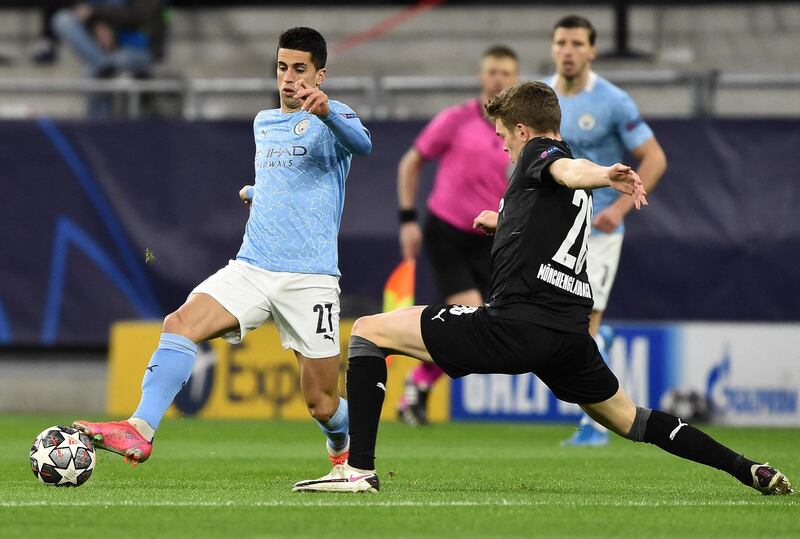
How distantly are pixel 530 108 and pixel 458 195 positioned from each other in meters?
4.66

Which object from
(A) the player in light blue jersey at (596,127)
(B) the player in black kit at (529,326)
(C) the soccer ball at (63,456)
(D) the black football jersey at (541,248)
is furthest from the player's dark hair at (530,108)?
(A) the player in light blue jersey at (596,127)

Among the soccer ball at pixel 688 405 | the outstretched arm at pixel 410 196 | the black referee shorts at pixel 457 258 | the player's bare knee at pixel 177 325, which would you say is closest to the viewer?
the player's bare knee at pixel 177 325

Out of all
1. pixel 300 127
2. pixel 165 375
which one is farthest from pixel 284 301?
pixel 300 127

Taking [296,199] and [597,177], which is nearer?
[597,177]

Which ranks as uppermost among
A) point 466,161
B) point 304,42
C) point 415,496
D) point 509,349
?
point 304,42

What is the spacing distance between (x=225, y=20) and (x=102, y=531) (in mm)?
13004

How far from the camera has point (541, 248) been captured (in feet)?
20.3

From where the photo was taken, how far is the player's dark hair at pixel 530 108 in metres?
6.27

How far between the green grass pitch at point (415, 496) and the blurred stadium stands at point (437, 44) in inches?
251

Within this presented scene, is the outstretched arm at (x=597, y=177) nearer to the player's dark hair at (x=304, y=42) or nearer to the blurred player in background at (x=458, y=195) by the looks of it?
the player's dark hair at (x=304, y=42)

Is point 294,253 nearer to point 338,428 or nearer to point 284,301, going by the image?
point 284,301

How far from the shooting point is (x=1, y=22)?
18.1 metres

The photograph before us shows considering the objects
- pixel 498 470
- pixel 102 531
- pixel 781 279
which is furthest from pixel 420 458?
pixel 781 279

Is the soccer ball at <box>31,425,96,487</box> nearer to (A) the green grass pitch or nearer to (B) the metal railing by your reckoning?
(A) the green grass pitch
